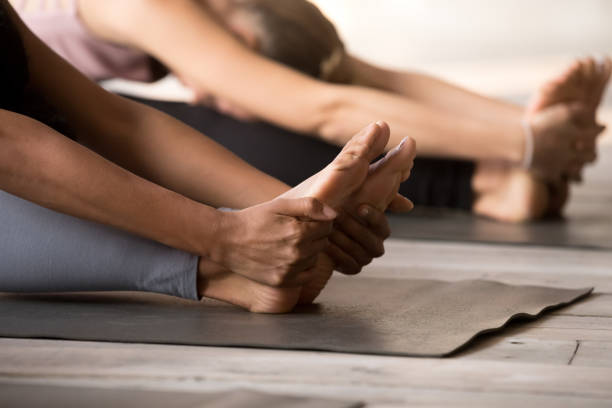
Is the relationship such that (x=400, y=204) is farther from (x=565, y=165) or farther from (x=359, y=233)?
(x=565, y=165)

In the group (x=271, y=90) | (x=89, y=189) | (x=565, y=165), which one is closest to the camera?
(x=89, y=189)

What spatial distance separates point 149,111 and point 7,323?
412 mm

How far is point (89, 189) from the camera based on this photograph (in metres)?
1.09

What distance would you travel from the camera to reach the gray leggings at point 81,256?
3.98 feet

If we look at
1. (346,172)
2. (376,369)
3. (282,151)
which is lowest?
(282,151)

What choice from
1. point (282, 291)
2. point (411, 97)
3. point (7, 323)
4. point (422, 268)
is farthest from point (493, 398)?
point (411, 97)

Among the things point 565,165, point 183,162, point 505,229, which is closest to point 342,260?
point 183,162

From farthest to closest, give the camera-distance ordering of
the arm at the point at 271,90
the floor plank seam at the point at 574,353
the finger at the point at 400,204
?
the arm at the point at 271,90
the finger at the point at 400,204
the floor plank seam at the point at 574,353

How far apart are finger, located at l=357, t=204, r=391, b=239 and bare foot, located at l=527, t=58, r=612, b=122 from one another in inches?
49.1

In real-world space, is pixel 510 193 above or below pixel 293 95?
below

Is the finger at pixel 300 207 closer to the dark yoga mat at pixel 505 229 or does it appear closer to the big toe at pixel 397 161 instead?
the big toe at pixel 397 161

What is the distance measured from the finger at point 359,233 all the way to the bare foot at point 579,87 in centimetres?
125

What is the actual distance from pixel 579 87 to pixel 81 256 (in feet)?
5.36

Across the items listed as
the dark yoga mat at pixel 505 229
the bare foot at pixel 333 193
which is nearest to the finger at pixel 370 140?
the bare foot at pixel 333 193
